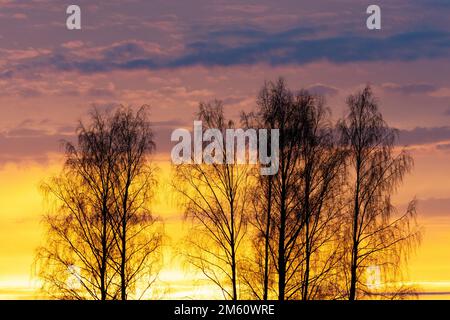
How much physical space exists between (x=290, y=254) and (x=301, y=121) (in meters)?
4.93

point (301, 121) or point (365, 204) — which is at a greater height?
point (301, 121)

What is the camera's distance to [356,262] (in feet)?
141

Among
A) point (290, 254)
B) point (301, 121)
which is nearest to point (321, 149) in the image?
point (301, 121)

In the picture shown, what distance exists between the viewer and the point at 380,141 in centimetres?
4344

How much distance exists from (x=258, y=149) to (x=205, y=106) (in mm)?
2510

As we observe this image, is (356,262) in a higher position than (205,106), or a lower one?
lower

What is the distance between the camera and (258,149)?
42281 millimetres

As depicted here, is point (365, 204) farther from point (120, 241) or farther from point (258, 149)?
point (120, 241)

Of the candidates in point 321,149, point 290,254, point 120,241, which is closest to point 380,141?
point 321,149

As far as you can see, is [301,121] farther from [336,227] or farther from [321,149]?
[336,227]

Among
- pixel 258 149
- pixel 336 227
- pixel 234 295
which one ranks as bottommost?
pixel 234 295

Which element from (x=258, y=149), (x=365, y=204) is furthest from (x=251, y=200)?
(x=365, y=204)

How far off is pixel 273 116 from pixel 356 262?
630cm

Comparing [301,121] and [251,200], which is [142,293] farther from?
[301,121]
